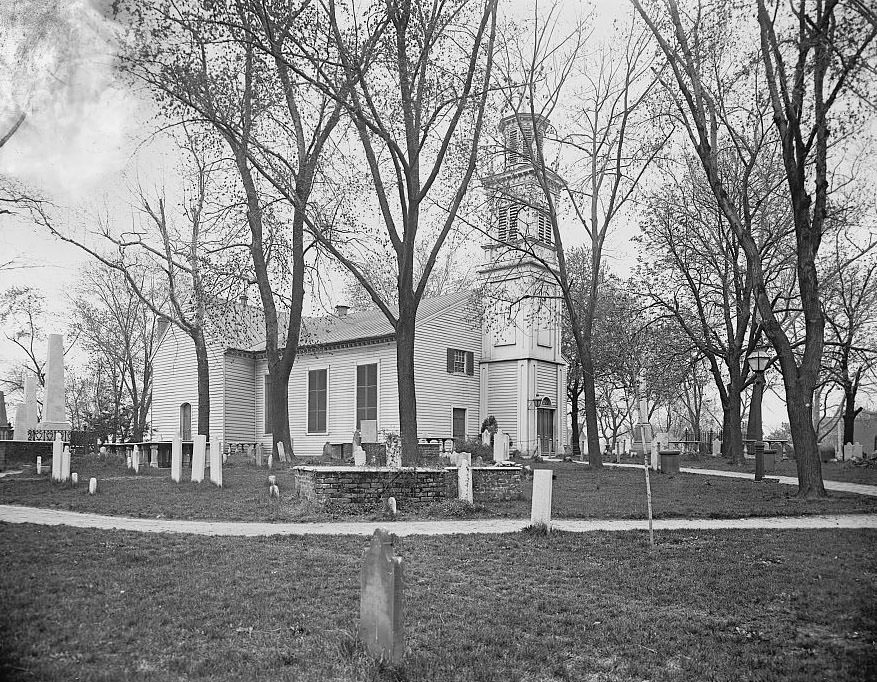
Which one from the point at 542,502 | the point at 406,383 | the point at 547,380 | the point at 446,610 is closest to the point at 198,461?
the point at 406,383

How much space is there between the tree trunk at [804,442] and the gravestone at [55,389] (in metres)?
16.9

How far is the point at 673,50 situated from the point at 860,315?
2241 centimetres

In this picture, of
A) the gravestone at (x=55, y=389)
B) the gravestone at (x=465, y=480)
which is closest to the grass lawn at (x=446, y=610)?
the gravestone at (x=465, y=480)

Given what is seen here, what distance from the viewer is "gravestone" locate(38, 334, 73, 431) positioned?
16.9m

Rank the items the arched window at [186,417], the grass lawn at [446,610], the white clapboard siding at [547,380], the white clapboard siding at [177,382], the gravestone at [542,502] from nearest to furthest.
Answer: the grass lawn at [446,610] → the gravestone at [542,502] → the white clapboard siding at [547,380] → the white clapboard siding at [177,382] → the arched window at [186,417]

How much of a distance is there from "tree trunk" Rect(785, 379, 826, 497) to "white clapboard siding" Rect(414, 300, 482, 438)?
48.8 ft

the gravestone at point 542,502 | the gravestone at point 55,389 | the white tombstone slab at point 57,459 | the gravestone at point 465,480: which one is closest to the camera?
the gravestone at point 542,502

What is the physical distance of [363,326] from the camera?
32.2m

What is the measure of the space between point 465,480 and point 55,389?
10859mm

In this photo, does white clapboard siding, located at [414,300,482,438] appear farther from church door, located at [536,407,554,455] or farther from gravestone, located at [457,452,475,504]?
gravestone, located at [457,452,475,504]

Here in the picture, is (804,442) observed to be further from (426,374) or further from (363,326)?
(363,326)

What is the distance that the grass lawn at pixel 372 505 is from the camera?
472 inches

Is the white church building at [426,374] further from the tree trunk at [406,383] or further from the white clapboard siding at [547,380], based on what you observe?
the tree trunk at [406,383]

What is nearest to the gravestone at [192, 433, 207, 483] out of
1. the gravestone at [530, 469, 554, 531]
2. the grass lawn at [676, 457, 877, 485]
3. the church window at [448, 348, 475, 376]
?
the gravestone at [530, 469, 554, 531]
